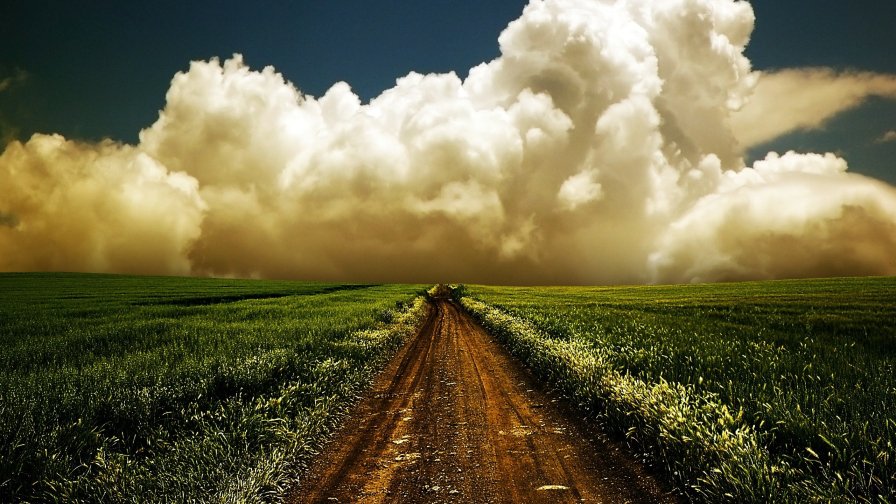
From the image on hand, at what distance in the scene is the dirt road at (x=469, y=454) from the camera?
16.3ft

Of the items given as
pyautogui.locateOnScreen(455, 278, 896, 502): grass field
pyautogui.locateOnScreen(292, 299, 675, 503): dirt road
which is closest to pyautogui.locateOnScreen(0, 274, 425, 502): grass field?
pyautogui.locateOnScreen(292, 299, 675, 503): dirt road

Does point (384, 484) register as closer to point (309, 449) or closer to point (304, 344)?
point (309, 449)

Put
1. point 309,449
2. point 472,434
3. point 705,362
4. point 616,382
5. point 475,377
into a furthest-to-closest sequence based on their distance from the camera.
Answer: point 475,377 → point 705,362 → point 616,382 → point 472,434 → point 309,449

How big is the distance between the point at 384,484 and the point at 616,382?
15.8ft

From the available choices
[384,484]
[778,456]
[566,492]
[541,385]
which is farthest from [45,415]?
[778,456]

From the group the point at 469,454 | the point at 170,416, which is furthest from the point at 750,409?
the point at 170,416

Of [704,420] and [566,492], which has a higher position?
[704,420]

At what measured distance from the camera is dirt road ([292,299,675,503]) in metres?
4.98

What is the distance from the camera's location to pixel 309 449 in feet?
20.4

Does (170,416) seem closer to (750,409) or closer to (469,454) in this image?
(469,454)

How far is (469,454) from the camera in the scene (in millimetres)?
6039

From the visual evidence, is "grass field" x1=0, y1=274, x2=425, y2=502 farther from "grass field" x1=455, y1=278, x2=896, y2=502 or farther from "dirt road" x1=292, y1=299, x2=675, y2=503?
"grass field" x1=455, y1=278, x2=896, y2=502

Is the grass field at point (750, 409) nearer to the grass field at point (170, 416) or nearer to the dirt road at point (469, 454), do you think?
the dirt road at point (469, 454)

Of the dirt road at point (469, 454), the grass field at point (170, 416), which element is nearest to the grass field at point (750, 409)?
the dirt road at point (469, 454)
